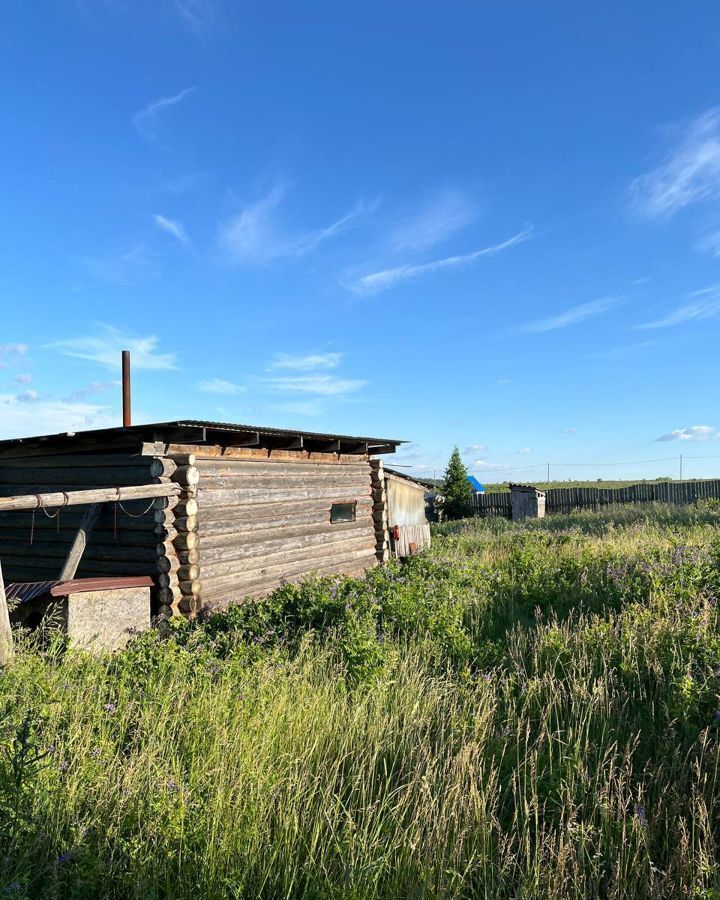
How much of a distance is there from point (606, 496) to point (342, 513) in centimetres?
2223

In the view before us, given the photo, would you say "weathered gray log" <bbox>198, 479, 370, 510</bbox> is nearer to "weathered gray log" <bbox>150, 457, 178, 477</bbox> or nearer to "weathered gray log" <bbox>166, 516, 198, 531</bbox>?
"weathered gray log" <bbox>166, 516, 198, 531</bbox>

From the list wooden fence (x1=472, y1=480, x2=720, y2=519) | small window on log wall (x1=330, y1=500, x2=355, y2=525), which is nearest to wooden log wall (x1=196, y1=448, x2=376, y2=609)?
small window on log wall (x1=330, y1=500, x2=355, y2=525)

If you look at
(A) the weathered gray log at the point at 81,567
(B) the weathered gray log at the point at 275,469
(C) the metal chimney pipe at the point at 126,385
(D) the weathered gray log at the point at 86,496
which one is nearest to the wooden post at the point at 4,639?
(D) the weathered gray log at the point at 86,496

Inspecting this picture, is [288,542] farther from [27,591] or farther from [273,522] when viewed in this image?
[27,591]

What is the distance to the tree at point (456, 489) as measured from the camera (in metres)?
35.2

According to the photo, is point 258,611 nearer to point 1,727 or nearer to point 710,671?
point 1,727

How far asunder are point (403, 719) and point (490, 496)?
31.4m

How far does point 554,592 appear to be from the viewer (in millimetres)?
9461

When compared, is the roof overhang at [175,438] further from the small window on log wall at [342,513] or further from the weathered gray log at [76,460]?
the small window on log wall at [342,513]

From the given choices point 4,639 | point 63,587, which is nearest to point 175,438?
point 63,587

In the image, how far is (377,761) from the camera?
14.1 ft

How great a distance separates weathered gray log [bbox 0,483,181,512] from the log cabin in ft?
0.77

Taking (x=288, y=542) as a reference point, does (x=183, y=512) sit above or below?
above

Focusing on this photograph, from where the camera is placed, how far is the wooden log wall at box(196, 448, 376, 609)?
9.99 meters
